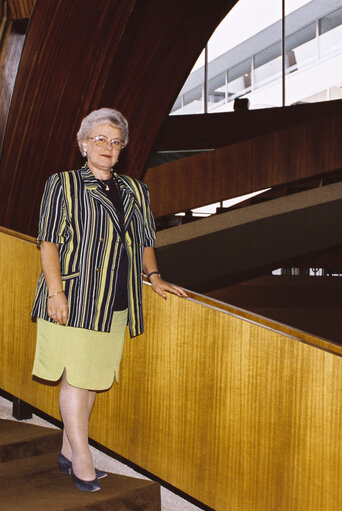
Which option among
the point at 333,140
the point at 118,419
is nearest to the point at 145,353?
the point at 118,419

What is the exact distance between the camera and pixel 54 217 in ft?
6.61

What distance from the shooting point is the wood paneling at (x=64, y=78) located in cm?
373

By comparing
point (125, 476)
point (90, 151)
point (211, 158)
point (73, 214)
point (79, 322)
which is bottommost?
point (125, 476)

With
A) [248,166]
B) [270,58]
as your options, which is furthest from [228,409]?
[270,58]

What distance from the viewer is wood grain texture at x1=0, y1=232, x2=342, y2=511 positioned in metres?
1.83

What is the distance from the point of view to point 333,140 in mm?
6711

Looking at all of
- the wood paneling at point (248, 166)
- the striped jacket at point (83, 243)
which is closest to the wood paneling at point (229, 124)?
the wood paneling at point (248, 166)

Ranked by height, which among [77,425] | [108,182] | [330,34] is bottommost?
[77,425]

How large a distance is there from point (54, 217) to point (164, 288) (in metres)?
0.46

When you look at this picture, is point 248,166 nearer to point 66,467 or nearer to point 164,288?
point 164,288

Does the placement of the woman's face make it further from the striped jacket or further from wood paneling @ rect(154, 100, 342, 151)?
wood paneling @ rect(154, 100, 342, 151)

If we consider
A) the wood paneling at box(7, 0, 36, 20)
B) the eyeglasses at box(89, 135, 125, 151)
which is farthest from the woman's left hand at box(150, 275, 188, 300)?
the wood paneling at box(7, 0, 36, 20)

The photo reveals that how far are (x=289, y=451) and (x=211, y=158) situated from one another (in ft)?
17.3

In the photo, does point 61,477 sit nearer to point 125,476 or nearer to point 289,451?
point 125,476
